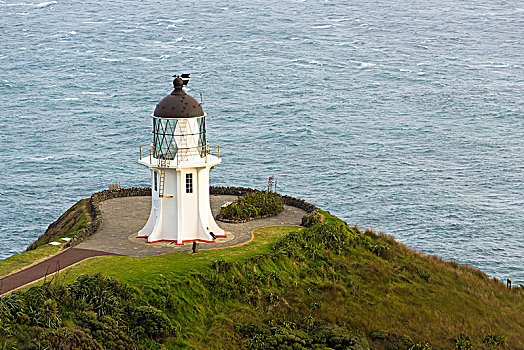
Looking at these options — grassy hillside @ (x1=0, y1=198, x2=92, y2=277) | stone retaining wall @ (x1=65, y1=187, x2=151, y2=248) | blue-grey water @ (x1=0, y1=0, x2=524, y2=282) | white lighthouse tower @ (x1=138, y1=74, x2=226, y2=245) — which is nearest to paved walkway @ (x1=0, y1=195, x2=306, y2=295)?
stone retaining wall @ (x1=65, y1=187, x2=151, y2=248)

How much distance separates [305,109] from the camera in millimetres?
115688

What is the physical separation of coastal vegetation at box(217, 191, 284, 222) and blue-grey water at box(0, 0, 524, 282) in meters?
22.8

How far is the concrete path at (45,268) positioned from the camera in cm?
3095

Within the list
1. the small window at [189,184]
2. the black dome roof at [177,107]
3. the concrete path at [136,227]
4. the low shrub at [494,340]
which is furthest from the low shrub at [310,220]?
the low shrub at [494,340]

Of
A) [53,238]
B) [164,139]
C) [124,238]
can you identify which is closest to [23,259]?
[124,238]

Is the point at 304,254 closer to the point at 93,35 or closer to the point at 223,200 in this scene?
the point at 223,200

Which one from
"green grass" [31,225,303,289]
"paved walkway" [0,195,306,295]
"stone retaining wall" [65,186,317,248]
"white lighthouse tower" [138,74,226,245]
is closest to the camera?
"green grass" [31,225,303,289]

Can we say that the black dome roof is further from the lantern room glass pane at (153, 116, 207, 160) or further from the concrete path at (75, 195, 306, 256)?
the concrete path at (75, 195, 306, 256)

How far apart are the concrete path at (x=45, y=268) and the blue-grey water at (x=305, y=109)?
26.5 metres

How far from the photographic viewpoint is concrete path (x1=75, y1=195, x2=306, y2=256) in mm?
36906

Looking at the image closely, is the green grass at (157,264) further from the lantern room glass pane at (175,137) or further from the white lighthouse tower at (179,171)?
the lantern room glass pane at (175,137)

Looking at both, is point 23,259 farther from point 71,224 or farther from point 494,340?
point 494,340

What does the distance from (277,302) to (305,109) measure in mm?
85143

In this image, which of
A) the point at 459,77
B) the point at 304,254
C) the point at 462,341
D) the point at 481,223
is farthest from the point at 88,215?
the point at 459,77
